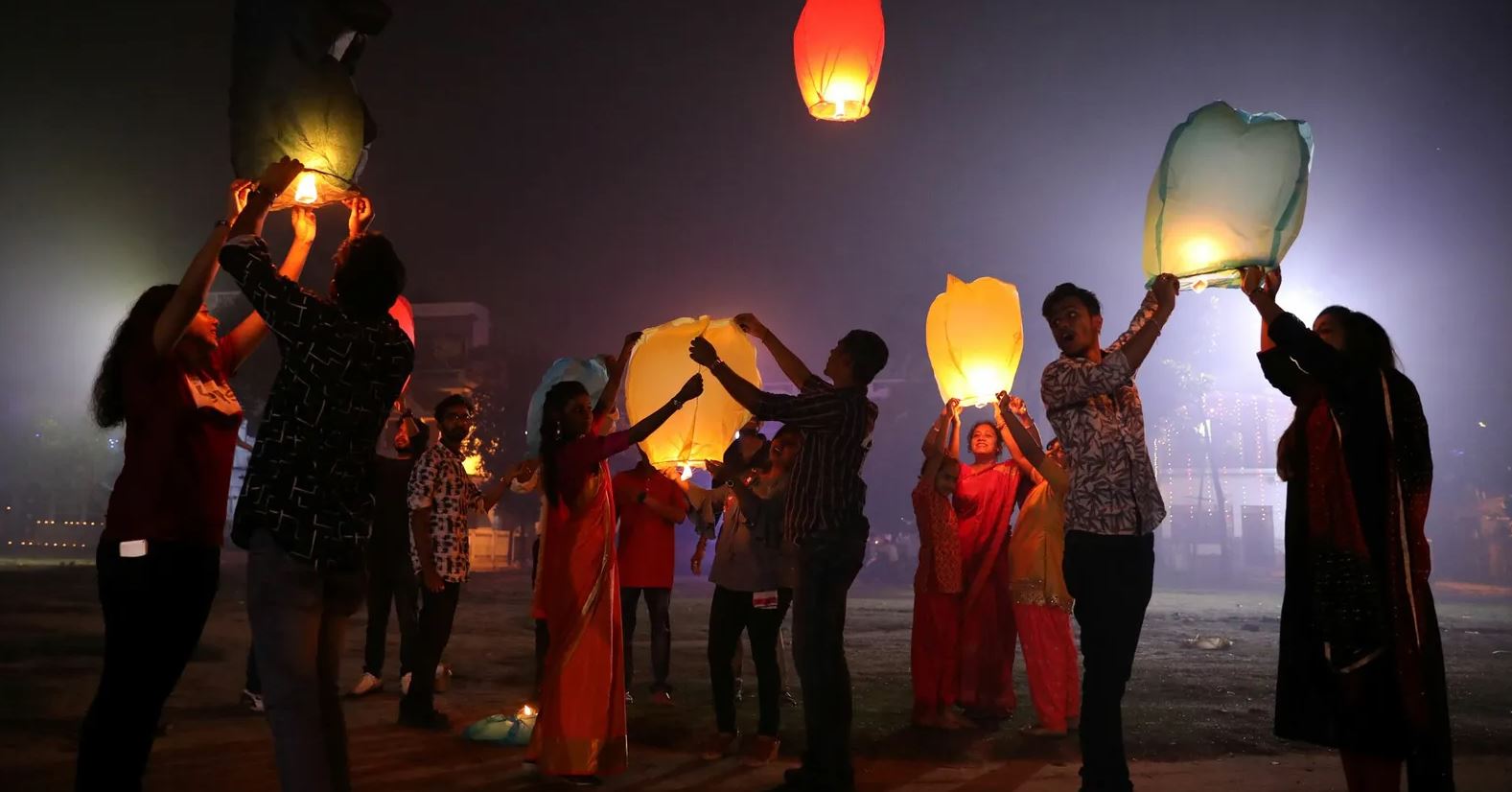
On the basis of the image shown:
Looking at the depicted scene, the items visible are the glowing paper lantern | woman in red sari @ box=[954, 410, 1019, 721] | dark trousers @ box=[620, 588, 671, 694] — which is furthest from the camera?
dark trousers @ box=[620, 588, 671, 694]

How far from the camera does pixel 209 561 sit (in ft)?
10.0

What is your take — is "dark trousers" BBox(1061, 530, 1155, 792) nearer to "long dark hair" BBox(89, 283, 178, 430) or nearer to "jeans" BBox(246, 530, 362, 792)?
"jeans" BBox(246, 530, 362, 792)

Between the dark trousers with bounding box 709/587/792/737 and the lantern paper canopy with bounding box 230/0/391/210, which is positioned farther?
the dark trousers with bounding box 709/587/792/737

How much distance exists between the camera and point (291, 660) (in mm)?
2707

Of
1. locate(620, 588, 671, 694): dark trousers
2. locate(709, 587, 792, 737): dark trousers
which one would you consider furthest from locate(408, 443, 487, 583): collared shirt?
locate(709, 587, 792, 737): dark trousers

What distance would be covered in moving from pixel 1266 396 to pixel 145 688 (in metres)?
Answer: 59.4

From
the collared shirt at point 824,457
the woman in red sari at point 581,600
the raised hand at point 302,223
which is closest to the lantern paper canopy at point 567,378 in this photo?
the woman in red sari at point 581,600

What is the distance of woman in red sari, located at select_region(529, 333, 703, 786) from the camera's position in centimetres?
458

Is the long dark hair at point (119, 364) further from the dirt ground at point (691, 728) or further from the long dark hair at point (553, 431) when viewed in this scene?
the dirt ground at point (691, 728)

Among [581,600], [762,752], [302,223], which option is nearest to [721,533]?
[762,752]

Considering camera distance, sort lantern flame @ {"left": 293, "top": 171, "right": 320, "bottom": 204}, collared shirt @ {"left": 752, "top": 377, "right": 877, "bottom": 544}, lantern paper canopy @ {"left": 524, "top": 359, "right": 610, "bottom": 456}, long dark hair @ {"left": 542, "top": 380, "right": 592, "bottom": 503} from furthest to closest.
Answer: lantern paper canopy @ {"left": 524, "top": 359, "right": 610, "bottom": 456} < long dark hair @ {"left": 542, "top": 380, "right": 592, "bottom": 503} < collared shirt @ {"left": 752, "top": 377, "right": 877, "bottom": 544} < lantern flame @ {"left": 293, "top": 171, "right": 320, "bottom": 204}

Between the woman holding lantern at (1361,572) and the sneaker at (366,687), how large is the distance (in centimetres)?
630

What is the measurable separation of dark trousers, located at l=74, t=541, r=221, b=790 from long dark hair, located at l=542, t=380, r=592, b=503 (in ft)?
6.52

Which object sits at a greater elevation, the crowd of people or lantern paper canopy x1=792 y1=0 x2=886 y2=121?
lantern paper canopy x1=792 y1=0 x2=886 y2=121
